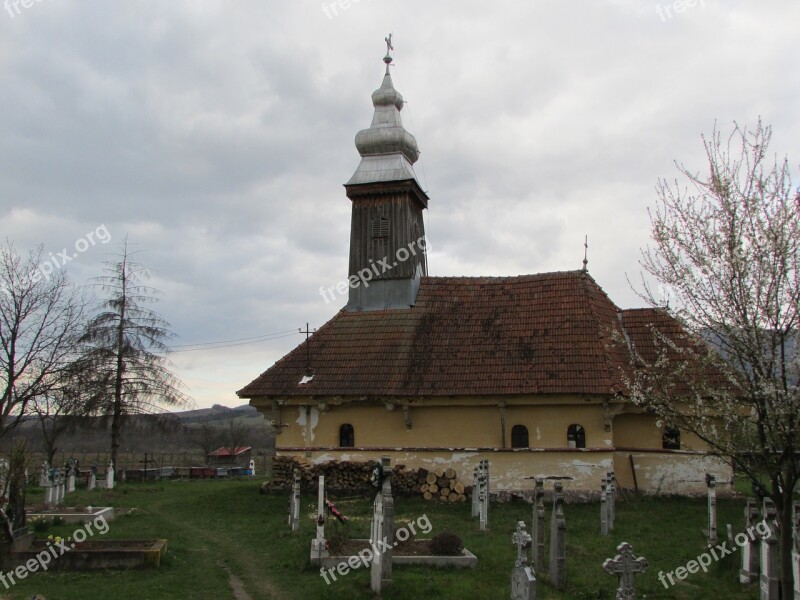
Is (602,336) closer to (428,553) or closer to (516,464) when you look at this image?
(516,464)

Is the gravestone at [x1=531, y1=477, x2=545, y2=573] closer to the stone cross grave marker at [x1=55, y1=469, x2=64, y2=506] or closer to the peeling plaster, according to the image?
the peeling plaster

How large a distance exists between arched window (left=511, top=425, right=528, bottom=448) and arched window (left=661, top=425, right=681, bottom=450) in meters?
4.10

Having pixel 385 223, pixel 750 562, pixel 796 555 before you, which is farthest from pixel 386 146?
pixel 796 555

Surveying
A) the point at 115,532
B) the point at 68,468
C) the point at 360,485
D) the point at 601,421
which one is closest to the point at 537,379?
the point at 601,421

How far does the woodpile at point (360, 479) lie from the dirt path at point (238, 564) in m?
3.98

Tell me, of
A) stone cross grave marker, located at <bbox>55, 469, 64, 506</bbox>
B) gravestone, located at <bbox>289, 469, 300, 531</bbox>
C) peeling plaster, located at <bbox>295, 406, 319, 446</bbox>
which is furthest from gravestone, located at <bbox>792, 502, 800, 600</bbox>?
stone cross grave marker, located at <bbox>55, 469, 64, 506</bbox>

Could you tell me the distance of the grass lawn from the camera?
10125 millimetres

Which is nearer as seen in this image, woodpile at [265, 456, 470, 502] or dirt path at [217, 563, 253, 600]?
dirt path at [217, 563, 253, 600]

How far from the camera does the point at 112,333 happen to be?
94.1 feet

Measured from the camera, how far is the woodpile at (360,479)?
62.7ft

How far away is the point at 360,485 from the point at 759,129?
15824mm

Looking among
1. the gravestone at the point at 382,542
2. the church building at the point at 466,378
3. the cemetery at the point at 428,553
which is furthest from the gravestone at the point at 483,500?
the gravestone at the point at 382,542

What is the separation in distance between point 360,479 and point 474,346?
220 inches

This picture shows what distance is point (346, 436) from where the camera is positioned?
826 inches
